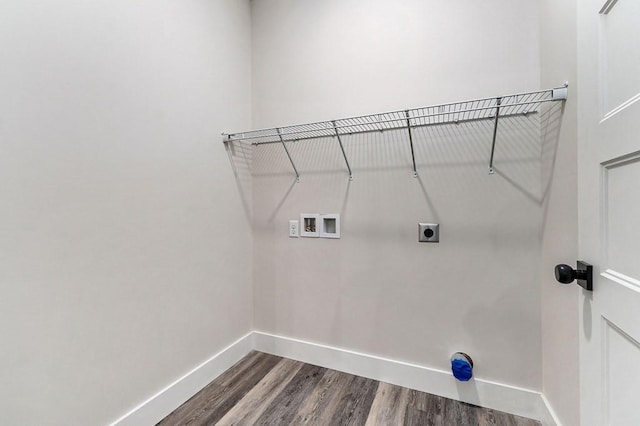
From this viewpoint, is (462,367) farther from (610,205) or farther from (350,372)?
(610,205)

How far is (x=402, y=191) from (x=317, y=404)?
4.13 ft

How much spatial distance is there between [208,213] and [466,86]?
1.62 meters

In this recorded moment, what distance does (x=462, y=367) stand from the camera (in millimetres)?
1391

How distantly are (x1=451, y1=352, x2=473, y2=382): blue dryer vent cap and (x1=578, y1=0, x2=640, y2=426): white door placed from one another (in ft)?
1.63

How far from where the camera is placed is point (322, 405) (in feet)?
4.76

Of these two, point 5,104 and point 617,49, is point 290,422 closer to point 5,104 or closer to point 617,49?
point 5,104

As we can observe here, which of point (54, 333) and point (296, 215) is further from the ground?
point (296, 215)

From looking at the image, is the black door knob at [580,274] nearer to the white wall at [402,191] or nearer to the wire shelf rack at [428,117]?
the white wall at [402,191]

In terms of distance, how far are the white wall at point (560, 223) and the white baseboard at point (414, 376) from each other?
0.41 ft

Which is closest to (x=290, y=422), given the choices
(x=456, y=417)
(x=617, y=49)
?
(x=456, y=417)

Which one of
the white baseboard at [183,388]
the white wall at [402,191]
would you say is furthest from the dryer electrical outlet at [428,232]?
the white baseboard at [183,388]

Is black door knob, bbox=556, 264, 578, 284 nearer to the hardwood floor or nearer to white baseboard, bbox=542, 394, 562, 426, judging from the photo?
white baseboard, bbox=542, 394, 562, 426

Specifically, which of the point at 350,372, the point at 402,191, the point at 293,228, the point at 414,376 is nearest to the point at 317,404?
the point at 350,372

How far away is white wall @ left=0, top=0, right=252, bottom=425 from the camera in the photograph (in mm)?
928
